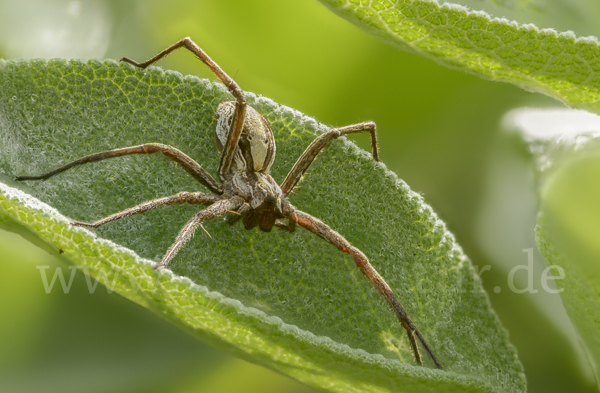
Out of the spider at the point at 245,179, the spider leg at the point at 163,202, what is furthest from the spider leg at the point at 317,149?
the spider leg at the point at 163,202

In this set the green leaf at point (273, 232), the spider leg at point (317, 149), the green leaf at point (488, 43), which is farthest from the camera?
the spider leg at point (317, 149)

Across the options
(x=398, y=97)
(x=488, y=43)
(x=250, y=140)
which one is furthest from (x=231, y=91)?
(x=488, y=43)

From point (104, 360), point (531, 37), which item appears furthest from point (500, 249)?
point (104, 360)

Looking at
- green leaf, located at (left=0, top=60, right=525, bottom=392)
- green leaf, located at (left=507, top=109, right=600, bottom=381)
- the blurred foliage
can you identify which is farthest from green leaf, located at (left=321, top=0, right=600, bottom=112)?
the blurred foliage

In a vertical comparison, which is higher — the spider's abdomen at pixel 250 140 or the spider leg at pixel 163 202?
the spider's abdomen at pixel 250 140

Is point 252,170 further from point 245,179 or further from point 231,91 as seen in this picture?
point 231,91

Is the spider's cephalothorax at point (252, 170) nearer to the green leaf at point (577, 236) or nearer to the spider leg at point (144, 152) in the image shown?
the spider leg at point (144, 152)

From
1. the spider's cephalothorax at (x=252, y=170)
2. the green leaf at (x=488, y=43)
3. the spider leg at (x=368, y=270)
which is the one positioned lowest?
the spider leg at (x=368, y=270)
